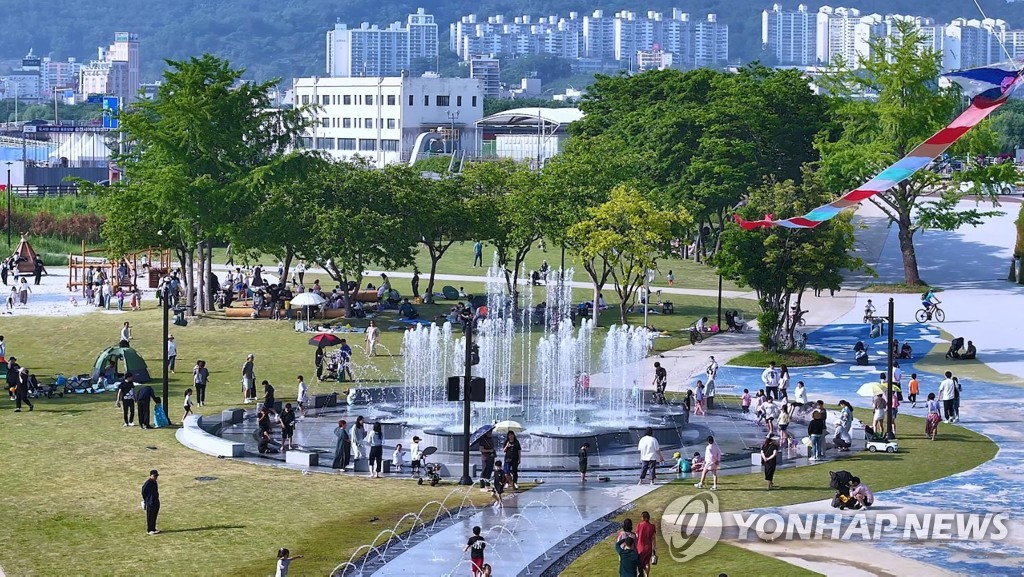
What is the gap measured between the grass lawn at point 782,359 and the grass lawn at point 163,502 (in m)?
15.8

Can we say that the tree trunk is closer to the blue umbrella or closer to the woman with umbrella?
the blue umbrella

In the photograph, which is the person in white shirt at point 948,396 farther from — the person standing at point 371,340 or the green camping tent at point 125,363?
the green camping tent at point 125,363

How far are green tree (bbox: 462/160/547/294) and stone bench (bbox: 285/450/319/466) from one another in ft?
87.1

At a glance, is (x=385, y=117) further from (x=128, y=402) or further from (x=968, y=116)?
(x=968, y=116)

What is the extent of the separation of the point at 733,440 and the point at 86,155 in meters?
139

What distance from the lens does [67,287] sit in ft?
216

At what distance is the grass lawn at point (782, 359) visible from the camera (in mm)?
48812

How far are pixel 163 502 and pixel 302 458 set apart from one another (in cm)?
470

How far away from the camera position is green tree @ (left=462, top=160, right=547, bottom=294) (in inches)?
2296

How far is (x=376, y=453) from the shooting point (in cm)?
3145

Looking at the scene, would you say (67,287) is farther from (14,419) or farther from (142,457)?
(142,457)

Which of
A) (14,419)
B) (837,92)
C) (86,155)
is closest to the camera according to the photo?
(14,419)

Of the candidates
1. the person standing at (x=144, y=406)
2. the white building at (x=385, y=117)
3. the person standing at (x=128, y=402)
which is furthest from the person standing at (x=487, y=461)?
the white building at (x=385, y=117)

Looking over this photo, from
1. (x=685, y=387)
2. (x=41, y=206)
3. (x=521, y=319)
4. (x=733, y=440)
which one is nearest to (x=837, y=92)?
(x=521, y=319)
